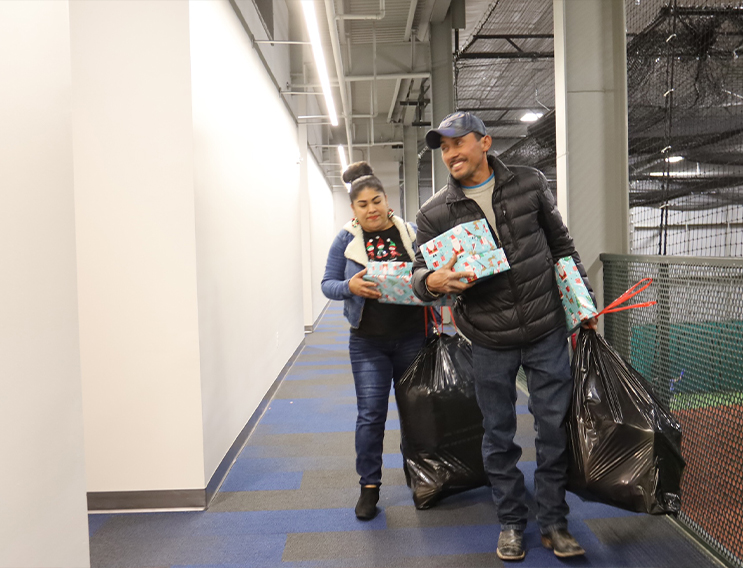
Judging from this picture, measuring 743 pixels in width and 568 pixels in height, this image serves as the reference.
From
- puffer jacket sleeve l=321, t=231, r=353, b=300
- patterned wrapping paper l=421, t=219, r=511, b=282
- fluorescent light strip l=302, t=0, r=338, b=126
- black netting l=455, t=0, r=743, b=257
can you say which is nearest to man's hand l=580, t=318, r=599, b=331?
patterned wrapping paper l=421, t=219, r=511, b=282

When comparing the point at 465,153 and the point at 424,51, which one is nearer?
the point at 465,153

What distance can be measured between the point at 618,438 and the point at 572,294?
478mm

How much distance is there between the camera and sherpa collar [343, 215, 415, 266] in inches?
92.1

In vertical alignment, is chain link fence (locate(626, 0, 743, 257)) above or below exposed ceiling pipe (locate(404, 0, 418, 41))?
below

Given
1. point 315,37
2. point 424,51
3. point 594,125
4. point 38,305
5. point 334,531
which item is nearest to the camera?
point 38,305

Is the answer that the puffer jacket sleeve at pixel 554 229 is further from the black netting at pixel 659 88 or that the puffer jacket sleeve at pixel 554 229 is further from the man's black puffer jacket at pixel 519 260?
the black netting at pixel 659 88

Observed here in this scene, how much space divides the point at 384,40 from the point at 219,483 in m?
6.03

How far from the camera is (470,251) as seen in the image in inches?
73.5

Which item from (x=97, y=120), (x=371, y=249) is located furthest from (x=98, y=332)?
(x=371, y=249)

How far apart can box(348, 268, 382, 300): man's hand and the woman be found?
0.06 meters

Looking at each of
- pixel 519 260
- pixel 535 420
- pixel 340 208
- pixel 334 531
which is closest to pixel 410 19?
pixel 519 260

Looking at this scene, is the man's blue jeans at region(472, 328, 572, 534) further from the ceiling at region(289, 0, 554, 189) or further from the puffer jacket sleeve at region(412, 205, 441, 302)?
the ceiling at region(289, 0, 554, 189)

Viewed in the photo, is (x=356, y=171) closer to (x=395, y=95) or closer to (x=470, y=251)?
(x=470, y=251)

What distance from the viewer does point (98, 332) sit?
99.9 inches
